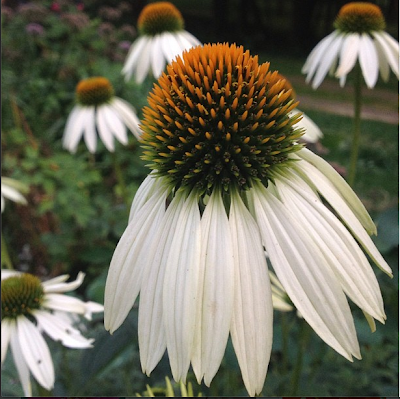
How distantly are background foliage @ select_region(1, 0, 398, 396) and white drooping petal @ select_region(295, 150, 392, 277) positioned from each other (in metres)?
0.32

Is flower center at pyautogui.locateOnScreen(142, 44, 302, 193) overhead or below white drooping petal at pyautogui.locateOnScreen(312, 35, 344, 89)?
overhead

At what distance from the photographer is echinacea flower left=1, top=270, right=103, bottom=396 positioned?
727 mm

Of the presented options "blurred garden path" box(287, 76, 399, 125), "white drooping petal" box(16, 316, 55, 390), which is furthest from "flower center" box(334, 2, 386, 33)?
"white drooping petal" box(16, 316, 55, 390)

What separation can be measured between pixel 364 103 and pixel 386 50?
134 cm

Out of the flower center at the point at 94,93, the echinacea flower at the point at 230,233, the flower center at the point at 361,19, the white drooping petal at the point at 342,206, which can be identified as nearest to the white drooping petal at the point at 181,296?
the echinacea flower at the point at 230,233

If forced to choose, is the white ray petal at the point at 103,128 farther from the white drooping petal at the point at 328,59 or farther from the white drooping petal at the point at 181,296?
the white drooping petal at the point at 181,296

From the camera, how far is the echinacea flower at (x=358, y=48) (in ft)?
2.96

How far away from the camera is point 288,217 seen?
41cm

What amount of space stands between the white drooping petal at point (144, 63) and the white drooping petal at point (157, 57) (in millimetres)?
13

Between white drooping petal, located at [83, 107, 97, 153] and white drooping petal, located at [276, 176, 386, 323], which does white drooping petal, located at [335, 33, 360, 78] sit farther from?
white drooping petal, located at [83, 107, 97, 153]

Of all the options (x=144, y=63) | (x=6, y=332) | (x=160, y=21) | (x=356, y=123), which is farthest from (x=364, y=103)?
(x=6, y=332)

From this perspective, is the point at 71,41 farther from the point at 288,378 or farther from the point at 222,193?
the point at 222,193

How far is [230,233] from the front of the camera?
1.34ft

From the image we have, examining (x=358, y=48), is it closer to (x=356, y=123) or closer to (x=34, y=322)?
(x=356, y=123)
